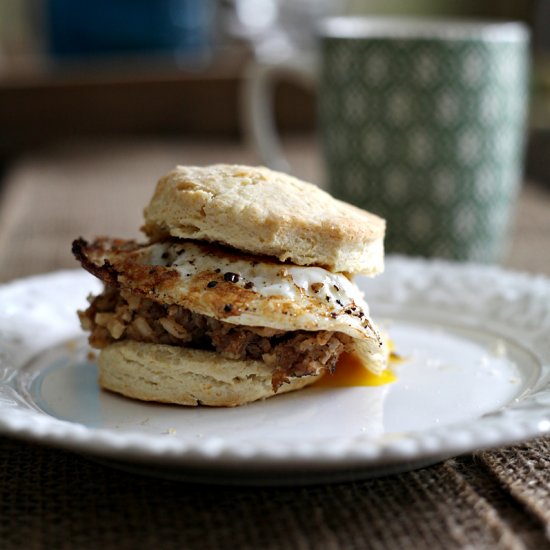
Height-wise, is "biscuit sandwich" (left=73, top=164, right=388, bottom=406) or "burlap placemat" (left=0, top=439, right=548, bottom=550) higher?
"biscuit sandwich" (left=73, top=164, right=388, bottom=406)

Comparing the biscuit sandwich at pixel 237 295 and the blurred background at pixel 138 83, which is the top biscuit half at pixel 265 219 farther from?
the blurred background at pixel 138 83

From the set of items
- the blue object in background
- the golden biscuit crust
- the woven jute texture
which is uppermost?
the blue object in background

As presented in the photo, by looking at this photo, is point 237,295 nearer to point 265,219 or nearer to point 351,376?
point 265,219

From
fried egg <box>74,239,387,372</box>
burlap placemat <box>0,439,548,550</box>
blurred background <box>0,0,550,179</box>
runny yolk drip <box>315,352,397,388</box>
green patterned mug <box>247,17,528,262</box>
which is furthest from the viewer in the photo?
blurred background <box>0,0,550,179</box>

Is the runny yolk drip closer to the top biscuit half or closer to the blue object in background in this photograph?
the top biscuit half

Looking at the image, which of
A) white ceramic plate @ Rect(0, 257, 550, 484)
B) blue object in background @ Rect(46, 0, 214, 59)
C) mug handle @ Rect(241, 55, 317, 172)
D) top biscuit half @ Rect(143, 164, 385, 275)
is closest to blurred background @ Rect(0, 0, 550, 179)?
blue object in background @ Rect(46, 0, 214, 59)

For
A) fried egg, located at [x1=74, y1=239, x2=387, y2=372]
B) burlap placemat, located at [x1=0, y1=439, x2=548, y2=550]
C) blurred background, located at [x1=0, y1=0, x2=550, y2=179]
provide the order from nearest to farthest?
1. burlap placemat, located at [x1=0, y1=439, x2=548, y2=550]
2. fried egg, located at [x1=74, y1=239, x2=387, y2=372]
3. blurred background, located at [x1=0, y1=0, x2=550, y2=179]

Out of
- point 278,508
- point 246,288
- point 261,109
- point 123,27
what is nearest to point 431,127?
point 261,109
